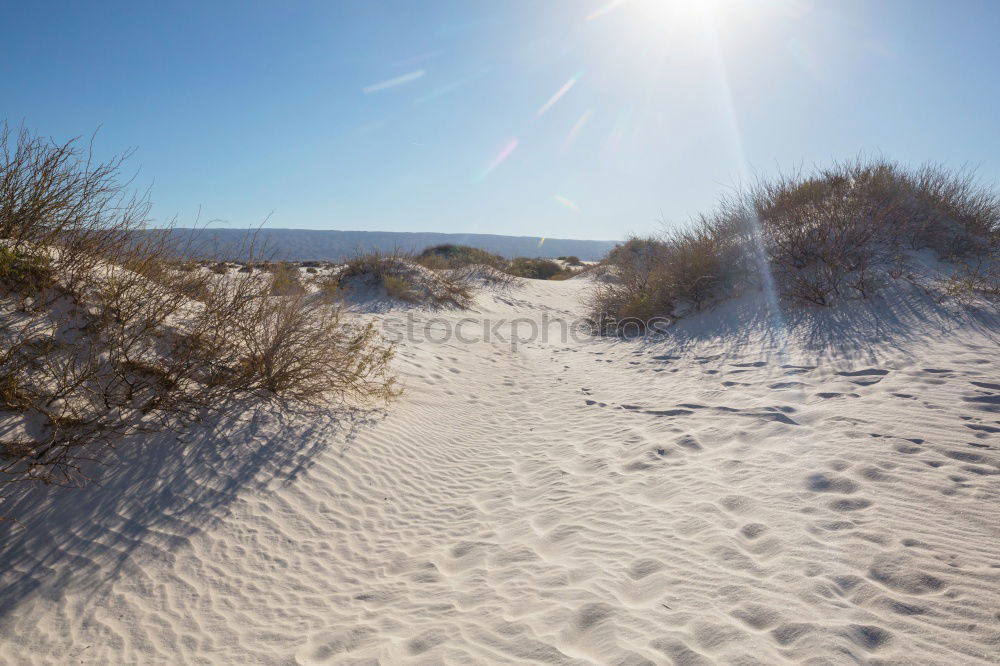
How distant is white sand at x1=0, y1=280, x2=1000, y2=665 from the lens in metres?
2.19

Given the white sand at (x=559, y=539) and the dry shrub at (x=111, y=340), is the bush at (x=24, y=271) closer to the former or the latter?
the dry shrub at (x=111, y=340)

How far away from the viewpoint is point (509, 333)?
41.5 feet

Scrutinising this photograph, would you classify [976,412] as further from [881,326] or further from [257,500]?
[257,500]

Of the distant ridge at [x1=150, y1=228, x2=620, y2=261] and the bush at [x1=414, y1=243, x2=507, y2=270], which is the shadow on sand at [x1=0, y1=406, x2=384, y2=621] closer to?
the bush at [x1=414, y1=243, x2=507, y2=270]

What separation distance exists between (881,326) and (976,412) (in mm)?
3386

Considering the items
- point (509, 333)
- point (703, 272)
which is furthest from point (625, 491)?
point (509, 333)

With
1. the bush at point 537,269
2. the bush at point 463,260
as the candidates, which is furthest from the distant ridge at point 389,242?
the bush at point 463,260

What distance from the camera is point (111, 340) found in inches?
158

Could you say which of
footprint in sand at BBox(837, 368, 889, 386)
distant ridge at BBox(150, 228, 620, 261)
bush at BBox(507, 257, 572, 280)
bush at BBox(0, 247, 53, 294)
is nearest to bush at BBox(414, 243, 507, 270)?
bush at BBox(507, 257, 572, 280)

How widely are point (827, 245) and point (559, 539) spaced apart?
872cm

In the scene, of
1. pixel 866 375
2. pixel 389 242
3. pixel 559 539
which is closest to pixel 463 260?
pixel 866 375

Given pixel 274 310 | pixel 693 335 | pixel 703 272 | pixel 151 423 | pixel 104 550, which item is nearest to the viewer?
pixel 104 550

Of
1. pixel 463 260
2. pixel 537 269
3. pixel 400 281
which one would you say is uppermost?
pixel 537 269

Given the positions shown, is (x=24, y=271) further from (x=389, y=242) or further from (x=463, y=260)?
(x=389, y=242)
